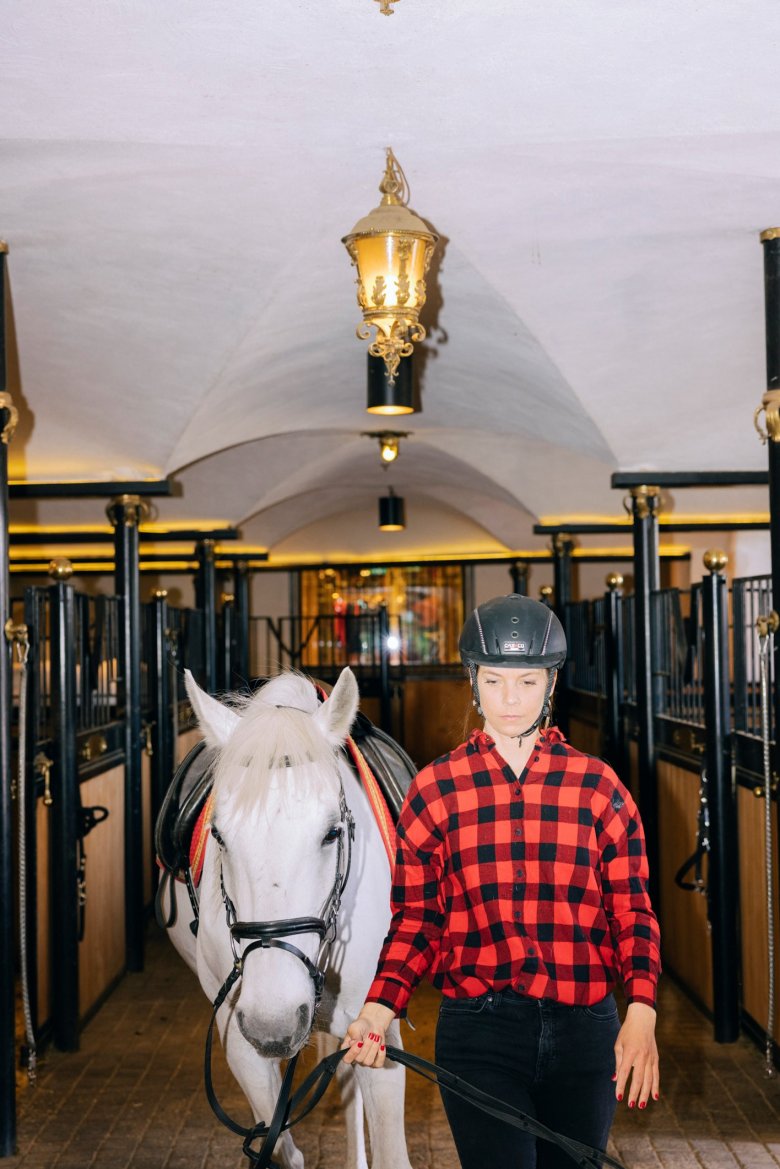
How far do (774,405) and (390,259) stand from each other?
1.32 metres

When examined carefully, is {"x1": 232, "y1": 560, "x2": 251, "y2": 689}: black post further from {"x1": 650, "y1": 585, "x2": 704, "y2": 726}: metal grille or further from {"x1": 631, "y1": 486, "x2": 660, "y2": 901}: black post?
{"x1": 650, "y1": 585, "x2": 704, "y2": 726}: metal grille

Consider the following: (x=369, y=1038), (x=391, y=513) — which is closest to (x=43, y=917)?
(x=369, y=1038)

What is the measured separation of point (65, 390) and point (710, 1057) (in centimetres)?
406

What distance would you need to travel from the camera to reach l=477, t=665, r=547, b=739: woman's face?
197 centimetres

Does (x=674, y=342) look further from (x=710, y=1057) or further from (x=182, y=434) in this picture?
(x=710, y=1057)

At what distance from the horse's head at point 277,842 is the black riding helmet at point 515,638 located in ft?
1.32

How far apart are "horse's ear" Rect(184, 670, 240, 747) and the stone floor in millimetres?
1746

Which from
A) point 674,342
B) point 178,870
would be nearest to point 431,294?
point 674,342

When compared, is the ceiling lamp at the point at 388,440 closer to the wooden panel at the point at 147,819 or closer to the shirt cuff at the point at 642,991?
the wooden panel at the point at 147,819

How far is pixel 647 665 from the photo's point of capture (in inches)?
233

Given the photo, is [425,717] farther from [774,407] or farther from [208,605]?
[774,407]

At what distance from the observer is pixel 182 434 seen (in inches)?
238

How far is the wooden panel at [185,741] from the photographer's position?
776 cm

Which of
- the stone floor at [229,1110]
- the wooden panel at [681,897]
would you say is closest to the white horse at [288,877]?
the stone floor at [229,1110]
